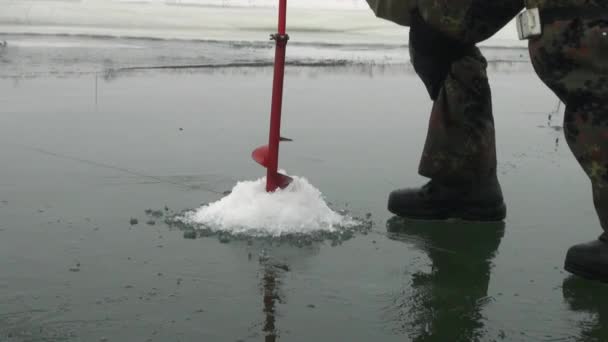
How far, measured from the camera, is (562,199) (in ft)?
11.3

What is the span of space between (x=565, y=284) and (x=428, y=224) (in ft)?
2.23

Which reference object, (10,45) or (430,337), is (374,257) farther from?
(10,45)

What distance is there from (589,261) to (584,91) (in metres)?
0.44

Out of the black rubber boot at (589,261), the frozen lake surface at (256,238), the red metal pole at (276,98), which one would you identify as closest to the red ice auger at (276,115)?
the red metal pole at (276,98)

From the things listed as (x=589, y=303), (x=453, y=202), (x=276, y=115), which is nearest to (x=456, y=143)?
(x=453, y=202)

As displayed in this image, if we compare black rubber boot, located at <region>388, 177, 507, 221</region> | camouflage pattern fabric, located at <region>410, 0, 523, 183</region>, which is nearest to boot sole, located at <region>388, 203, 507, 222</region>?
black rubber boot, located at <region>388, 177, 507, 221</region>

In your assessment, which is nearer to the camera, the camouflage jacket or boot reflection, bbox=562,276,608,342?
boot reflection, bbox=562,276,608,342

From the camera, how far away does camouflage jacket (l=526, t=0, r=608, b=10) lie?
2386mm

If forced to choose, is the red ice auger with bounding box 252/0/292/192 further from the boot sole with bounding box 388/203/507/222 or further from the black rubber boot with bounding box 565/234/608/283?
the black rubber boot with bounding box 565/234/608/283

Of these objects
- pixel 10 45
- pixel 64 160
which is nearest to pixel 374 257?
pixel 64 160

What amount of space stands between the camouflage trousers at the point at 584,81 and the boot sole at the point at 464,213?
600mm

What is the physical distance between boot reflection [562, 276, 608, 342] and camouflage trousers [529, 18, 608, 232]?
0.18 m

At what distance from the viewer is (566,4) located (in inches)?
95.3

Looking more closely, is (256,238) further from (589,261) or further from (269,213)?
(589,261)
